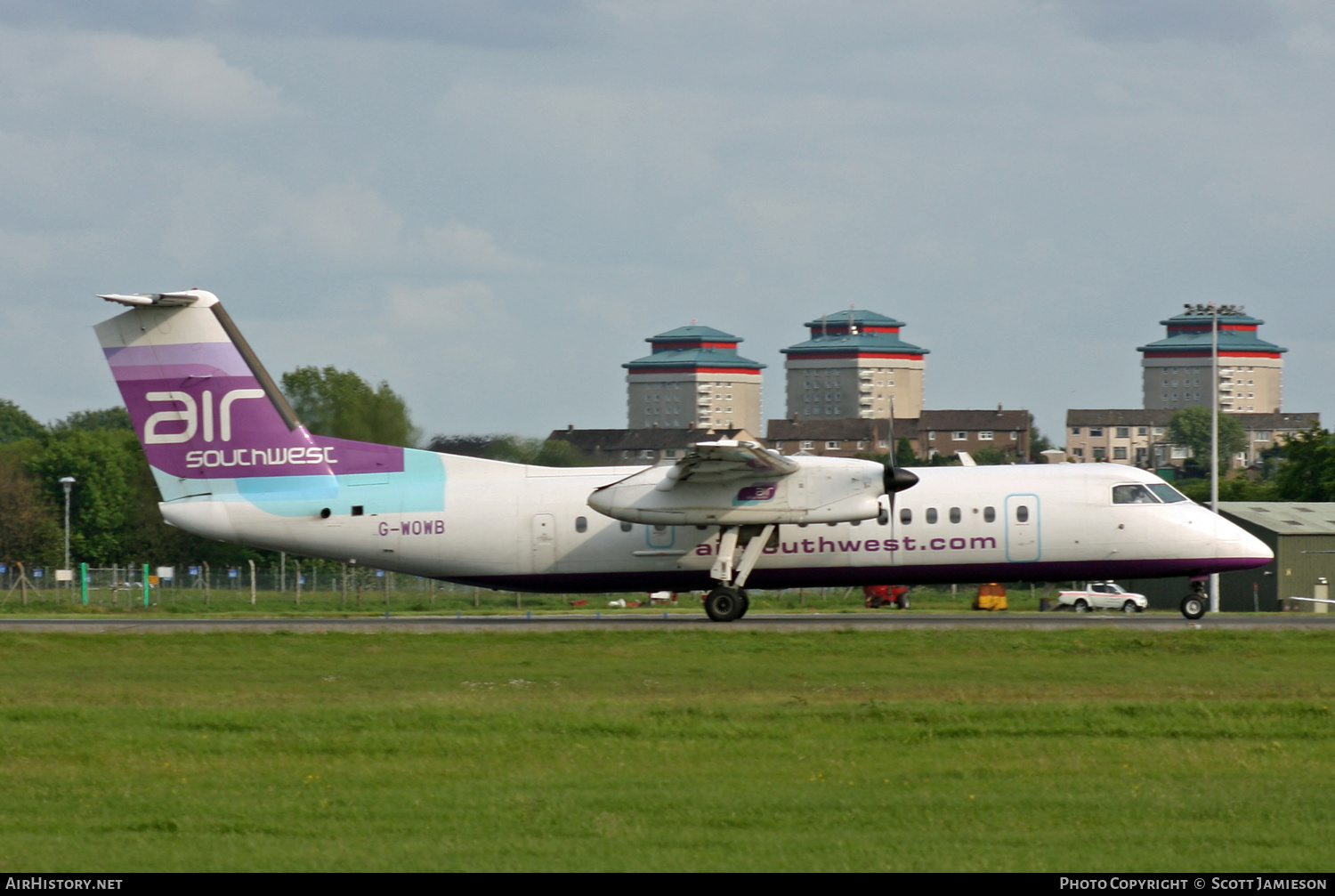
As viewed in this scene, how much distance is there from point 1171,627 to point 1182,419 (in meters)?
153

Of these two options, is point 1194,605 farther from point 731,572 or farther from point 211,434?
point 211,434

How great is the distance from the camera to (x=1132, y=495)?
29875mm

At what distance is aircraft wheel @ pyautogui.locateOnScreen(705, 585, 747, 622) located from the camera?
29.9m

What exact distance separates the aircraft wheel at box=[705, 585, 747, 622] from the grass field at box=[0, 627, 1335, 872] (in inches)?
154

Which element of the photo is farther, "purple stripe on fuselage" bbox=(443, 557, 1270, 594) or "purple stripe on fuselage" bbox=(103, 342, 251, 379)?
"purple stripe on fuselage" bbox=(103, 342, 251, 379)

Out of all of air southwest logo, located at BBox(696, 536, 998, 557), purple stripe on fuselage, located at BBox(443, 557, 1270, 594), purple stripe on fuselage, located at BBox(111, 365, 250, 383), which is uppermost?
purple stripe on fuselage, located at BBox(111, 365, 250, 383)

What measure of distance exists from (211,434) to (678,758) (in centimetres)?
1855

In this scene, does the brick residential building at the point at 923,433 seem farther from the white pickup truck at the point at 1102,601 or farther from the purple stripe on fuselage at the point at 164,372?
the purple stripe on fuselage at the point at 164,372

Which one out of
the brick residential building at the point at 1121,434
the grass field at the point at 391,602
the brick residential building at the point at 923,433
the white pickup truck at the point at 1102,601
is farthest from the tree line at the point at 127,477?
the brick residential building at the point at 1121,434

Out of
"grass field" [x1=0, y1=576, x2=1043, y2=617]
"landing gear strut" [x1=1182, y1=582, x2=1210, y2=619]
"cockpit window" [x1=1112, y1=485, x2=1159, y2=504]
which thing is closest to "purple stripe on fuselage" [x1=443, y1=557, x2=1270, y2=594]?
"landing gear strut" [x1=1182, y1=582, x2=1210, y2=619]

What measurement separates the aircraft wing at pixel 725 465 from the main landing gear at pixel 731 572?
1.13m

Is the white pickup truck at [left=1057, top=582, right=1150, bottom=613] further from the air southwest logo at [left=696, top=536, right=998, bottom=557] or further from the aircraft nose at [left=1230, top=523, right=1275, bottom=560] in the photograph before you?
the air southwest logo at [left=696, top=536, right=998, bottom=557]

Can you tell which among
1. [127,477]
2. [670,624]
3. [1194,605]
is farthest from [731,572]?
[127,477]

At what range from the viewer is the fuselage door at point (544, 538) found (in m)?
30.0
